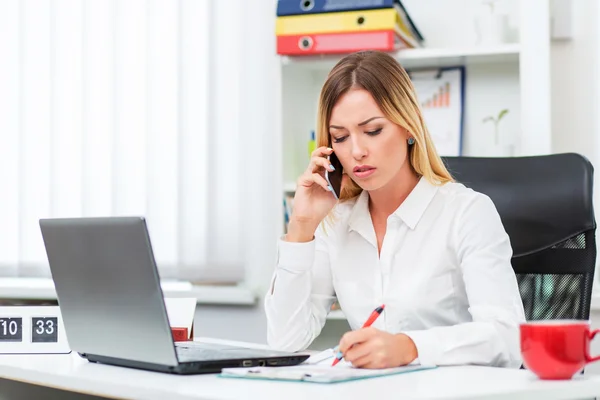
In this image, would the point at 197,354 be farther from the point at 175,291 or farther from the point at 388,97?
the point at 175,291

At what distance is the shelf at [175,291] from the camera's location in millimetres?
2938

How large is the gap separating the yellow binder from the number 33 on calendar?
133 cm

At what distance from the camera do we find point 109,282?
120 centimetres

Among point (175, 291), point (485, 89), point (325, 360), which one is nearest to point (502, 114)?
point (485, 89)

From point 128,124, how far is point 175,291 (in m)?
0.62

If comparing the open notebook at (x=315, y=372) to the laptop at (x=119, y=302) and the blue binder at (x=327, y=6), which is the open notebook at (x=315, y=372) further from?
the blue binder at (x=327, y=6)

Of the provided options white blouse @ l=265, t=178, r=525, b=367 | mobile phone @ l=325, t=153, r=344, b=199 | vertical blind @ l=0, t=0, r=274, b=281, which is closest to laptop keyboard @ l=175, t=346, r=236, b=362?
white blouse @ l=265, t=178, r=525, b=367

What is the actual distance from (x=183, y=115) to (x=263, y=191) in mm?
394

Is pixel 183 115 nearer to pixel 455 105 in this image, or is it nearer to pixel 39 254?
pixel 39 254

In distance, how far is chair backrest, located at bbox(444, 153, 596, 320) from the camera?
68.7 inches

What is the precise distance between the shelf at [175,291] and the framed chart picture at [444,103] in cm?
85

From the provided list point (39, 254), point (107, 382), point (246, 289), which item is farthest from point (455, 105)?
point (107, 382)

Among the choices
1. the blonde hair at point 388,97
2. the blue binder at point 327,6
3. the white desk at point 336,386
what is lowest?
the white desk at point 336,386

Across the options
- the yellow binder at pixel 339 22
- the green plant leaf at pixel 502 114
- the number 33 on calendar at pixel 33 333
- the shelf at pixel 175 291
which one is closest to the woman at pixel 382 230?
the number 33 on calendar at pixel 33 333
